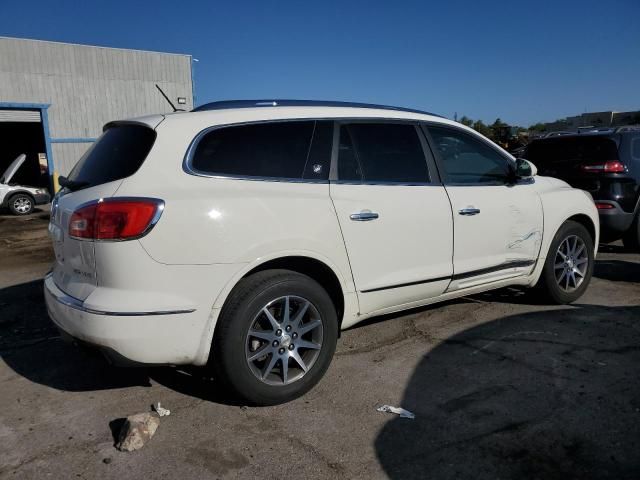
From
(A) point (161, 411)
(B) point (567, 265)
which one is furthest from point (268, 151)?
(B) point (567, 265)

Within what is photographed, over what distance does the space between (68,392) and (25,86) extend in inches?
739

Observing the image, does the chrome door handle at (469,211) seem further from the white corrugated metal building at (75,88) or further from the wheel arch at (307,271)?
the white corrugated metal building at (75,88)

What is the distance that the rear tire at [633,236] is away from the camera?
22.6ft

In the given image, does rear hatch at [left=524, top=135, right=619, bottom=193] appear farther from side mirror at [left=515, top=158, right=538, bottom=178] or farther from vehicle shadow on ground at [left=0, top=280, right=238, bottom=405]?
vehicle shadow on ground at [left=0, top=280, right=238, bottom=405]

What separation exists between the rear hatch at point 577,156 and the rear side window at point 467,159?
2.88 meters

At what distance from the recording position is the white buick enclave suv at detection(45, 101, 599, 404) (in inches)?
107

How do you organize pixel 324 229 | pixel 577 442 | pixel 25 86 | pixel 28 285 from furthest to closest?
pixel 25 86 → pixel 28 285 → pixel 324 229 → pixel 577 442

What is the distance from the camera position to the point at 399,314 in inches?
189

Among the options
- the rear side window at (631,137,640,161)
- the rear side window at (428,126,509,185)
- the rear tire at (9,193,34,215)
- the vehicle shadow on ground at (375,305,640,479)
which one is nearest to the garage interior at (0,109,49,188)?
the rear tire at (9,193,34,215)

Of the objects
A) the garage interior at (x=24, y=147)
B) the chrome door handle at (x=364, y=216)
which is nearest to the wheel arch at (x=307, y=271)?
the chrome door handle at (x=364, y=216)

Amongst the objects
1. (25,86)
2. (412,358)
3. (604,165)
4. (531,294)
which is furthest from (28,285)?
(25,86)

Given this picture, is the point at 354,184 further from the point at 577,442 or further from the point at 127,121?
the point at 577,442

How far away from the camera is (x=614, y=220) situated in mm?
6617

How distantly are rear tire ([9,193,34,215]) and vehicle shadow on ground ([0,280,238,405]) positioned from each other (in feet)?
40.8
